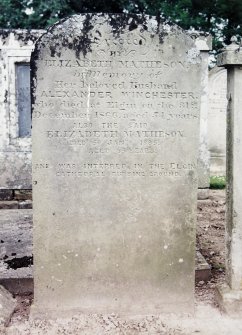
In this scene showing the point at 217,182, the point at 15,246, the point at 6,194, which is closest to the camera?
the point at 15,246

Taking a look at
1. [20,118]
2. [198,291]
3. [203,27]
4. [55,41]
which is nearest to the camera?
[55,41]

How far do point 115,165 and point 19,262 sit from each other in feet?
5.58

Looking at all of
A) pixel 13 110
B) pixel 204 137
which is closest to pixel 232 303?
pixel 204 137

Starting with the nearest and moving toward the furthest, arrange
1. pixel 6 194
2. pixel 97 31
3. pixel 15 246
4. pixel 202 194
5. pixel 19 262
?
1. pixel 97 31
2. pixel 19 262
3. pixel 15 246
4. pixel 6 194
5. pixel 202 194

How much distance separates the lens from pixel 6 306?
3977 mm

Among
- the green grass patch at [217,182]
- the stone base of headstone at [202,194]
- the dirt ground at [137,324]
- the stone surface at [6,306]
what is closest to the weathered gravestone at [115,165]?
the dirt ground at [137,324]

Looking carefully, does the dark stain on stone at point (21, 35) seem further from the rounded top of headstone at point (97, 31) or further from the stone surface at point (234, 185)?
the stone surface at point (234, 185)

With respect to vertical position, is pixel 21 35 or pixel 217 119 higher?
pixel 21 35

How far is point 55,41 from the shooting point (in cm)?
374

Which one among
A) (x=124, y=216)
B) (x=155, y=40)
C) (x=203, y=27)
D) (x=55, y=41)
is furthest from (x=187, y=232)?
(x=203, y=27)

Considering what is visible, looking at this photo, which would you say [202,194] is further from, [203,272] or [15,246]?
[15,246]

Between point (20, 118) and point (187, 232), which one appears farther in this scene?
point (20, 118)

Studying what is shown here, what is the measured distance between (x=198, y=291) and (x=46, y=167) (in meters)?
1.89

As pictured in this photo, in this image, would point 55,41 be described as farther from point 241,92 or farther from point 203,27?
point 203,27
